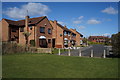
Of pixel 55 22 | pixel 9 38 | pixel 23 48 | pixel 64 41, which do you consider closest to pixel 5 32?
pixel 9 38

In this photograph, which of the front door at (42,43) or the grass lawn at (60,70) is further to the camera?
the front door at (42,43)

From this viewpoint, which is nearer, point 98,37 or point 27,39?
point 27,39

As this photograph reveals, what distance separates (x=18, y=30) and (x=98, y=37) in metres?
101

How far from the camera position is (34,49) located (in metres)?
21.0

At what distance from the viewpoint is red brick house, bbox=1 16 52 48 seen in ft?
97.3

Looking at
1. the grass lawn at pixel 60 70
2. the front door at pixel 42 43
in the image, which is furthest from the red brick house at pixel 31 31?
the grass lawn at pixel 60 70

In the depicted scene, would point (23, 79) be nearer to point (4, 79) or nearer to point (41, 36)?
point (4, 79)

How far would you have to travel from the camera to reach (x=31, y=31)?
1181 inches

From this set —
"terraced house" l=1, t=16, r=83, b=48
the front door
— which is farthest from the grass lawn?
the front door

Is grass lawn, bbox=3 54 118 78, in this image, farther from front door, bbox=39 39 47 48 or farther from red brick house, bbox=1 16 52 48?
front door, bbox=39 39 47 48

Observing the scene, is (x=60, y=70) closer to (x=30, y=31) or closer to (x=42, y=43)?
(x=42, y=43)

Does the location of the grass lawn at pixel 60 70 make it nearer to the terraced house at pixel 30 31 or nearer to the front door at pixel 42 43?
the terraced house at pixel 30 31

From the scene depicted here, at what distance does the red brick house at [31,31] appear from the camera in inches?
1168

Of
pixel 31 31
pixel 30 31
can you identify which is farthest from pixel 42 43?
pixel 30 31
